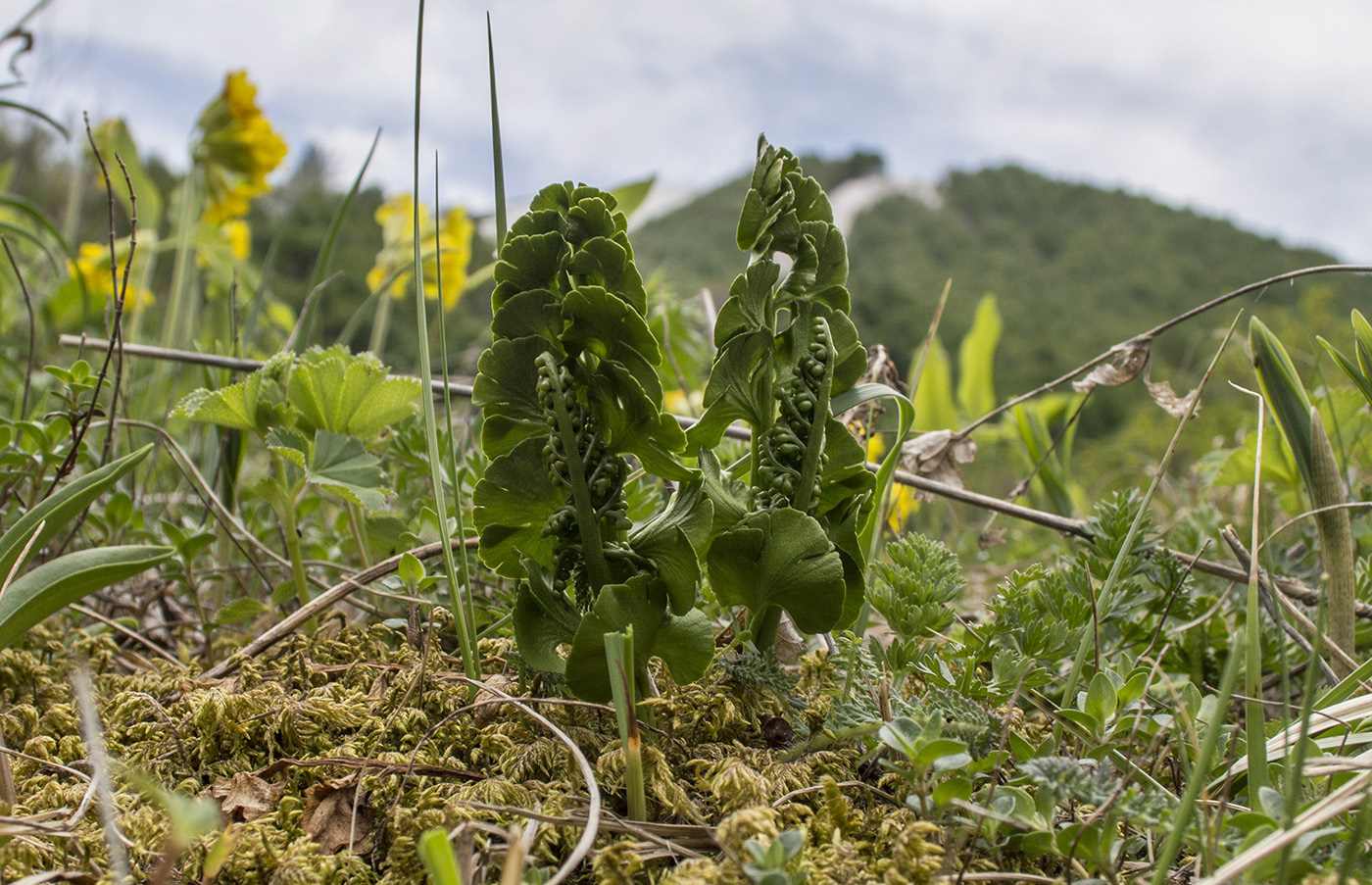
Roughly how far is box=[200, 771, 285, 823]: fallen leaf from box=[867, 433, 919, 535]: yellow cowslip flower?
2.58ft

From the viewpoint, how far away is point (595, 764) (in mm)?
712

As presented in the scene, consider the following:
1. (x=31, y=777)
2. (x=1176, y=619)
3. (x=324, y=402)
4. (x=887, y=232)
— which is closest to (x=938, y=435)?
(x=1176, y=619)

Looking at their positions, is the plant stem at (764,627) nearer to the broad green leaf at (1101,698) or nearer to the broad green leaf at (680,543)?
the broad green leaf at (680,543)

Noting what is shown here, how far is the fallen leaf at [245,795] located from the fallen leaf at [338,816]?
3cm

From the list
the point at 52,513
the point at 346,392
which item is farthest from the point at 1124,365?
the point at 52,513

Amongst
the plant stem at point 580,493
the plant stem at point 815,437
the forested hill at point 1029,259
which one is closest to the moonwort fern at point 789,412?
the plant stem at point 815,437

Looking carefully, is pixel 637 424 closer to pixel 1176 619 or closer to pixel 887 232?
pixel 1176 619

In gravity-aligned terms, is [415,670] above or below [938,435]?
below

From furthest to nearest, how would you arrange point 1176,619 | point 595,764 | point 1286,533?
point 1286,533
point 1176,619
point 595,764

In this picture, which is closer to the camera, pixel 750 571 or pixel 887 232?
pixel 750 571

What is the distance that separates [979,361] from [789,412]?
2.83 metres

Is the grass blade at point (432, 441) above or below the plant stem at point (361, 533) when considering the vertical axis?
above

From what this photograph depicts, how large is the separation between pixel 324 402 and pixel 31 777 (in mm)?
469

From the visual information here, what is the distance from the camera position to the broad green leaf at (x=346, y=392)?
1003 millimetres
